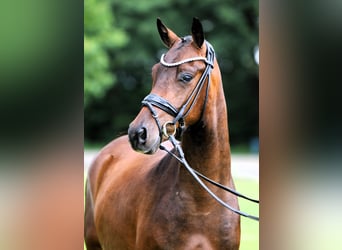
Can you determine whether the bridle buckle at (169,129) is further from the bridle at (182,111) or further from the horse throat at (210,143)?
the horse throat at (210,143)

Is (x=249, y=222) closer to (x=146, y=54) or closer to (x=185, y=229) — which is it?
(x=185, y=229)

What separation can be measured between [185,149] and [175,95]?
375 millimetres

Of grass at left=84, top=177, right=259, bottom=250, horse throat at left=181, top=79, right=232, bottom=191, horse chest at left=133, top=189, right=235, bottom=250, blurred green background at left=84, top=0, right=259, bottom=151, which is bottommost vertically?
grass at left=84, top=177, right=259, bottom=250

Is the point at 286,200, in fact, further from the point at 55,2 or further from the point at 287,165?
the point at 55,2


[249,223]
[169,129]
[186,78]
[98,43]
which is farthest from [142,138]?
[98,43]

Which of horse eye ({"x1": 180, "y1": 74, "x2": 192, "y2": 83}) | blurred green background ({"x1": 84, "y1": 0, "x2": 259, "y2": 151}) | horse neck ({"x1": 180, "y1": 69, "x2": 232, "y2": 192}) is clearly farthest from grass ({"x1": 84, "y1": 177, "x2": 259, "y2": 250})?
blurred green background ({"x1": 84, "y1": 0, "x2": 259, "y2": 151})

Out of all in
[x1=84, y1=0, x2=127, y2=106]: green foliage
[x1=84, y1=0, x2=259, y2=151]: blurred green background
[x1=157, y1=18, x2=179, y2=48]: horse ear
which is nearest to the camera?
[x1=157, y1=18, x2=179, y2=48]: horse ear

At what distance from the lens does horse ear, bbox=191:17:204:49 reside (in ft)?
8.65

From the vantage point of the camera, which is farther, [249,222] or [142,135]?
[249,222]

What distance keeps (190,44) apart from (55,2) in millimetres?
1300

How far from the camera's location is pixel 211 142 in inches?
109

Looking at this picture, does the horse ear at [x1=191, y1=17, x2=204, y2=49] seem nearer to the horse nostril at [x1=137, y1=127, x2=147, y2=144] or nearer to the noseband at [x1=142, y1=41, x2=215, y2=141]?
the noseband at [x1=142, y1=41, x2=215, y2=141]

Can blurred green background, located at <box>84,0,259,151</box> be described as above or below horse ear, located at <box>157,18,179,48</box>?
above

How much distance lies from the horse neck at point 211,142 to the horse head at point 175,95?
0.24 feet
